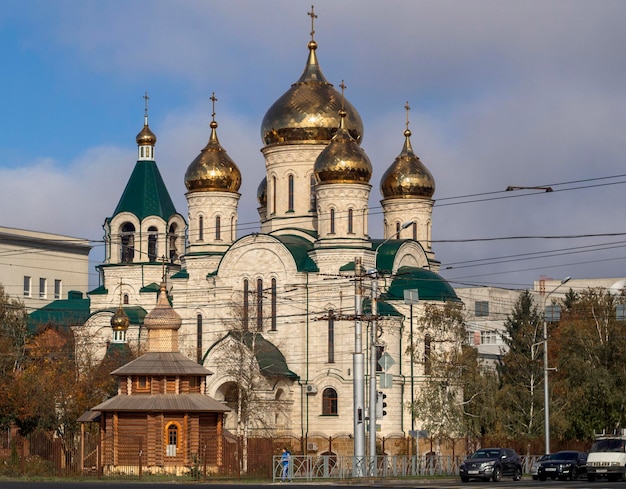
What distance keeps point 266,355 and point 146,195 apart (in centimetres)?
1309

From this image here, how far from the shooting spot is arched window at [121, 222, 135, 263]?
68438mm

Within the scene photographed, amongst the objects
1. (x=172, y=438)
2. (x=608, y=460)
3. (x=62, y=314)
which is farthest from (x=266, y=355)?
(x=608, y=460)

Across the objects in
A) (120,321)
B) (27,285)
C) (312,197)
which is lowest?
(120,321)

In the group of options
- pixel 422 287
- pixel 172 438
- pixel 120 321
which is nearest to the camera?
pixel 172 438

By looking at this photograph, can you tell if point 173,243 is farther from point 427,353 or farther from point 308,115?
point 427,353

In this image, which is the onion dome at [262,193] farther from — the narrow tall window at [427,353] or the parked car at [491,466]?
the parked car at [491,466]

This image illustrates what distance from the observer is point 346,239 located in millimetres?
60406

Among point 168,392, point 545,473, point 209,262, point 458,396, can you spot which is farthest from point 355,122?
point 545,473

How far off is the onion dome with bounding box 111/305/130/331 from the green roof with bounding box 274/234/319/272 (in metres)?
8.25

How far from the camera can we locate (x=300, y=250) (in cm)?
A: 6219

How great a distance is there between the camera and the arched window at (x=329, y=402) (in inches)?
2361

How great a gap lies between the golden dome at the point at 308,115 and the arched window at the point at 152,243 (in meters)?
7.72

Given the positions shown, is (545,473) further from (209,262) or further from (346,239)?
(209,262)

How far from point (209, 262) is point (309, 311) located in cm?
705
